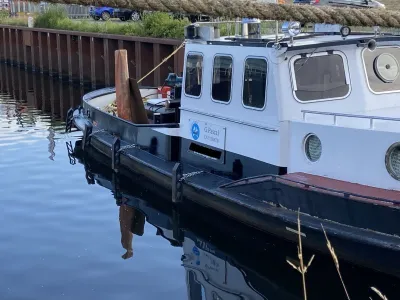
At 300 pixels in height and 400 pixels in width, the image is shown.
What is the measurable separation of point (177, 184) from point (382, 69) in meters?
3.68

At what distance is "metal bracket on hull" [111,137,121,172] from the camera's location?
12.4m

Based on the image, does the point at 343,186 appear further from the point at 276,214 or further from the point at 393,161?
the point at 276,214

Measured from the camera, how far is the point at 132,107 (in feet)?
42.7

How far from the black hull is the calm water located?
0.32 m

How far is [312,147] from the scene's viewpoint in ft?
27.4

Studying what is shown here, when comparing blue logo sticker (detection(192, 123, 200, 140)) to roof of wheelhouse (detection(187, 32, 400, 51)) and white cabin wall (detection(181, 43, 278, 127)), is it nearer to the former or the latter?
white cabin wall (detection(181, 43, 278, 127))

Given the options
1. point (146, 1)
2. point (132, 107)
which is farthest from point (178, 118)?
point (146, 1)

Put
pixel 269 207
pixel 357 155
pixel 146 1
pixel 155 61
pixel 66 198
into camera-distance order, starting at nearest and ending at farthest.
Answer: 1. pixel 146 1
2. pixel 357 155
3. pixel 269 207
4. pixel 66 198
5. pixel 155 61

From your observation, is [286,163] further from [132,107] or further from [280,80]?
[132,107]

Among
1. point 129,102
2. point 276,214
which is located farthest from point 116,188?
point 276,214

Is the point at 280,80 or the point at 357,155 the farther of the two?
the point at 280,80

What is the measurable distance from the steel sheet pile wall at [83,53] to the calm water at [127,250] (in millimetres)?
8932

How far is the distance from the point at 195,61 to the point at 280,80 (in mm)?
2167

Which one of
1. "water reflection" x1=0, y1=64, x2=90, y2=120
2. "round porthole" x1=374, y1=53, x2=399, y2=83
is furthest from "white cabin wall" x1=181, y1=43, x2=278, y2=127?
"water reflection" x1=0, y1=64, x2=90, y2=120
